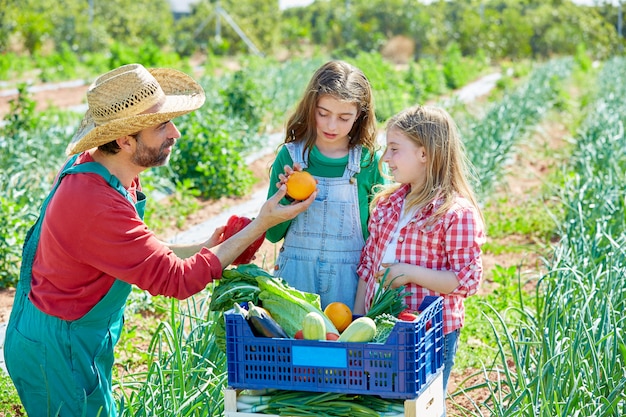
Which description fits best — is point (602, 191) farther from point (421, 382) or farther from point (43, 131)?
point (43, 131)

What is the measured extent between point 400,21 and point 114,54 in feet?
57.9

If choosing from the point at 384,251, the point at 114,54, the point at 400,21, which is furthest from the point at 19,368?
the point at 400,21

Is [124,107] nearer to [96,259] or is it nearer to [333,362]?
[96,259]

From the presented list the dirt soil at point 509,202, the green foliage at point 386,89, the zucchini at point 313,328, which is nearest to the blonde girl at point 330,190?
the dirt soil at point 509,202

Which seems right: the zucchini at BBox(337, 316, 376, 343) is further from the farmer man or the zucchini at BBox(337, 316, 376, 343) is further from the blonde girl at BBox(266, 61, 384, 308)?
the blonde girl at BBox(266, 61, 384, 308)

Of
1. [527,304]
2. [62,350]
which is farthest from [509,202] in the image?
[62,350]

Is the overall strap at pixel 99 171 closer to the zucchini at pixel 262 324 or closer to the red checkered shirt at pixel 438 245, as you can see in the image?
the zucchini at pixel 262 324

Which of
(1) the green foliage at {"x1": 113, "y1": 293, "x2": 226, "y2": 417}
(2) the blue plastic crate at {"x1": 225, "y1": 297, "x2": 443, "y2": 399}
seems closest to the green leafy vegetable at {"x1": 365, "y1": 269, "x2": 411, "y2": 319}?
(2) the blue plastic crate at {"x1": 225, "y1": 297, "x2": 443, "y2": 399}

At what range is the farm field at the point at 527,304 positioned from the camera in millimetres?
2799

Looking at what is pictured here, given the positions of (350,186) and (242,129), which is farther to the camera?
(242,129)

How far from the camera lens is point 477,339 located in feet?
15.2

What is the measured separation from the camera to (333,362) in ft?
7.50

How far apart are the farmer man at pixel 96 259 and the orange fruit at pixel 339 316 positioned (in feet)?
1.19

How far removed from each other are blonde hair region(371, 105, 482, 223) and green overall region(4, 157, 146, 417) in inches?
35.9
